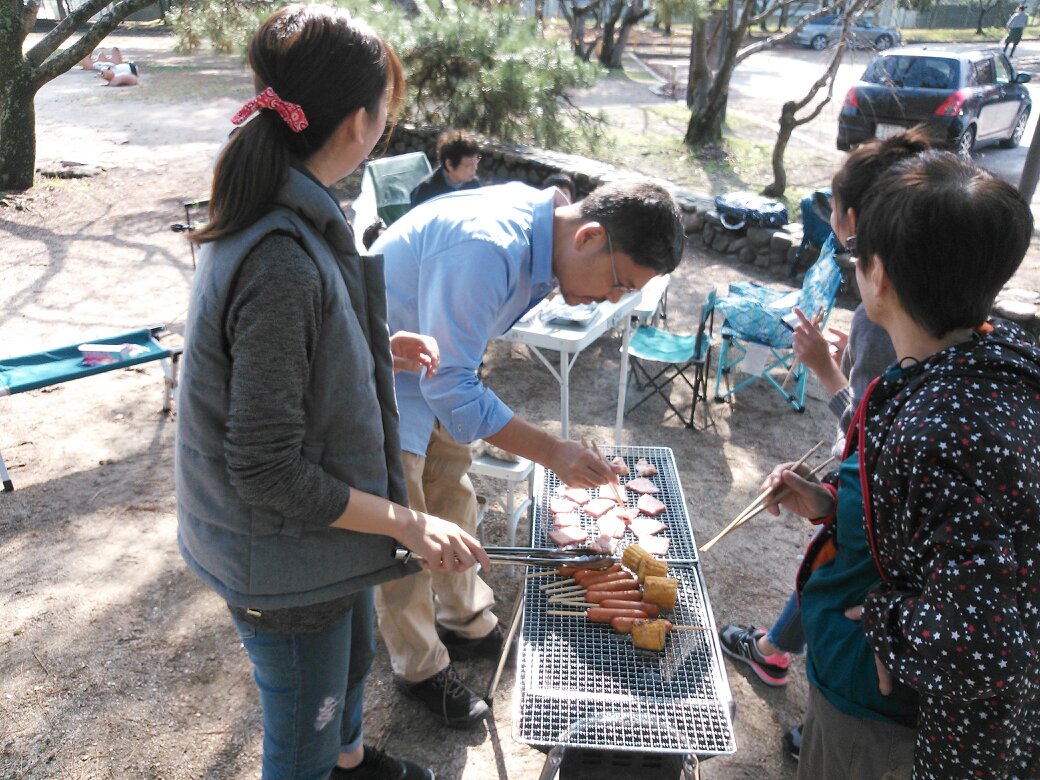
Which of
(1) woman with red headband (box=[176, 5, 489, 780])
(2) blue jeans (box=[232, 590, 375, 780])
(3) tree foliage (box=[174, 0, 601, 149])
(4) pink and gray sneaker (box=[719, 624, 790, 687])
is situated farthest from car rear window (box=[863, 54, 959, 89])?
(2) blue jeans (box=[232, 590, 375, 780])

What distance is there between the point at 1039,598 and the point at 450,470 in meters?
1.79

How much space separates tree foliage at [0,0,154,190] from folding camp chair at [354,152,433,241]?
419 cm

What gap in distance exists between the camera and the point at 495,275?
2.04 metres

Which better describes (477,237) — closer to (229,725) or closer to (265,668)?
(265,668)

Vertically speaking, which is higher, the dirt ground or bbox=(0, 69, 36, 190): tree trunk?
bbox=(0, 69, 36, 190): tree trunk

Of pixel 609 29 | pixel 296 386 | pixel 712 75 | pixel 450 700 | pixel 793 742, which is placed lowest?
pixel 793 742

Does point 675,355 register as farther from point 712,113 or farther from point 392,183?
point 712,113

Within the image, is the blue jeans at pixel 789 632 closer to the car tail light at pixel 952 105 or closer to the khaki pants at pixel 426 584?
the khaki pants at pixel 426 584

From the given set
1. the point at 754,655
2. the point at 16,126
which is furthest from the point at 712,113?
the point at 754,655

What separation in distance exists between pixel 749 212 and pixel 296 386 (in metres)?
7.14

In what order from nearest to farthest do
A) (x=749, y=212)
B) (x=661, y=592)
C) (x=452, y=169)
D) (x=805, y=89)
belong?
1. (x=661, y=592)
2. (x=452, y=169)
3. (x=749, y=212)
4. (x=805, y=89)

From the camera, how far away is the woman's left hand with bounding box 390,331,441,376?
77.6 inches

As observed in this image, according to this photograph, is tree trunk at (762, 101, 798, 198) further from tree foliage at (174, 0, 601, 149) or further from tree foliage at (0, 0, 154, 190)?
tree foliage at (0, 0, 154, 190)

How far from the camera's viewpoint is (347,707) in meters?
2.04
